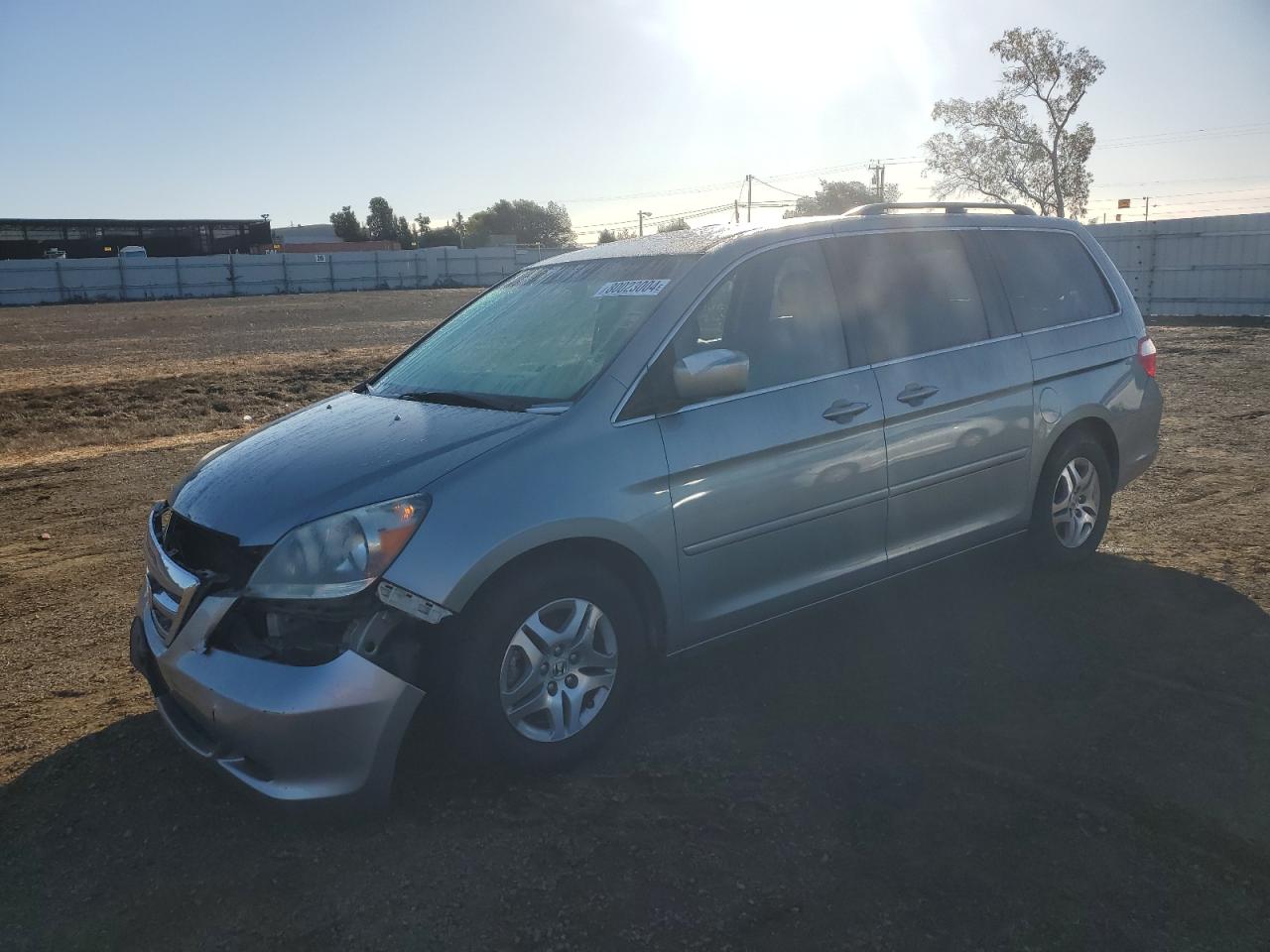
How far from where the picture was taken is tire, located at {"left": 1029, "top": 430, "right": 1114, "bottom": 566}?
17.0ft

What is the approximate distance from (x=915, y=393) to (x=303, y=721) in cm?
277

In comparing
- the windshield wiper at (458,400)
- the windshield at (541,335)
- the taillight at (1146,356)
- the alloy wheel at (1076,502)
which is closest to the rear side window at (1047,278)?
the taillight at (1146,356)

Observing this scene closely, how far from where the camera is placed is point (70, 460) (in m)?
9.40

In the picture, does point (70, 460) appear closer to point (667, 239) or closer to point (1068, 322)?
point (667, 239)

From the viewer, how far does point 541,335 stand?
170 inches

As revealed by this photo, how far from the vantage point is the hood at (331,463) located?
3262 mm

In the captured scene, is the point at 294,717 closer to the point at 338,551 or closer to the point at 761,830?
the point at 338,551

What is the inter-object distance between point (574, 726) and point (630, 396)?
Answer: 3.72ft

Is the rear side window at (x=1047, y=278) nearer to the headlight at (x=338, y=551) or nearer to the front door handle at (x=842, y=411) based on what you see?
the front door handle at (x=842, y=411)

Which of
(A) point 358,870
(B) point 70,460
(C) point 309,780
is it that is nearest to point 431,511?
(C) point 309,780

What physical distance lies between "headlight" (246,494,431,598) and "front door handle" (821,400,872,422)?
1.71 meters

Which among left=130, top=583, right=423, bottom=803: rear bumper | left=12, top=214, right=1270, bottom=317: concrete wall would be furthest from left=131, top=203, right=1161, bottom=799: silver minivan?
left=12, top=214, right=1270, bottom=317: concrete wall

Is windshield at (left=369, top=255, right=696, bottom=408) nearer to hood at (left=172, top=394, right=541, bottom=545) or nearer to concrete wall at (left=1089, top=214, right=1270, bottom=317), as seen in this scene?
hood at (left=172, top=394, right=541, bottom=545)

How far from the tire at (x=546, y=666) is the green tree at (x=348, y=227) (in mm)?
116891
